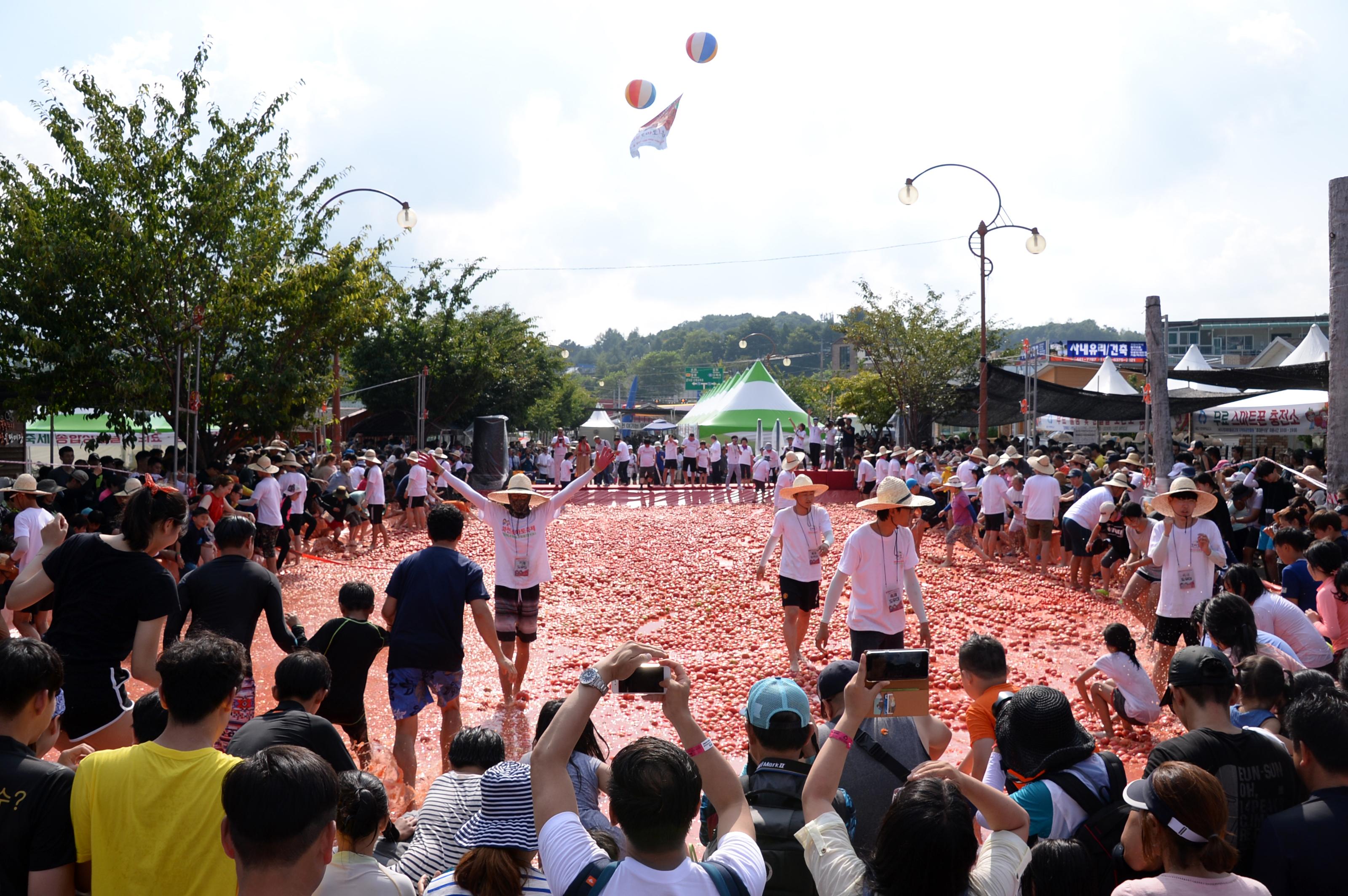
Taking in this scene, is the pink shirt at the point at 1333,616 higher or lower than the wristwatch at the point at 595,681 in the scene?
lower

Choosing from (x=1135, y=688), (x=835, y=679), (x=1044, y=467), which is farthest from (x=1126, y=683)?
(x=1044, y=467)

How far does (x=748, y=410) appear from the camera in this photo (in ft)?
98.8

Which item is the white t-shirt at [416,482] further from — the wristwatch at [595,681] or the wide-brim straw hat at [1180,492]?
the wristwatch at [595,681]

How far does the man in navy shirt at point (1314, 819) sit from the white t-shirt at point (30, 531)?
962 cm

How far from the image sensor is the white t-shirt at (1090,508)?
42.7 ft

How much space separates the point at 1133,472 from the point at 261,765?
51.0 feet

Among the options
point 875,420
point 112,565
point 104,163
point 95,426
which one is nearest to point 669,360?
point 875,420

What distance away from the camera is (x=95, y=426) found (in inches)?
1048

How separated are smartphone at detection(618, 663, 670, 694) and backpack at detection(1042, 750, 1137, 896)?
4.84ft

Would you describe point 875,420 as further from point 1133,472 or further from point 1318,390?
point 1133,472

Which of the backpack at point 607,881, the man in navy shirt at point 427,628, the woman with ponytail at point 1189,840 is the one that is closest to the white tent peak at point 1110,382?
the man in navy shirt at point 427,628

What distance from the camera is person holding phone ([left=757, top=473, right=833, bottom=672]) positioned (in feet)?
28.3

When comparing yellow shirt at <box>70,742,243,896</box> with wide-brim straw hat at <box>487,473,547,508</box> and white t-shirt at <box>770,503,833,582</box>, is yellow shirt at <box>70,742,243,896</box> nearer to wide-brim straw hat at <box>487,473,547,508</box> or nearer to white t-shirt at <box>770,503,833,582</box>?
wide-brim straw hat at <box>487,473,547,508</box>

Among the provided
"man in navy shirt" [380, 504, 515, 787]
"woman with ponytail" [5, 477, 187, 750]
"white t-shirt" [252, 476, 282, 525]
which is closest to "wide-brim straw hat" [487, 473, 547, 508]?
"man in navy shirt" [380, 504, 515, 787]
